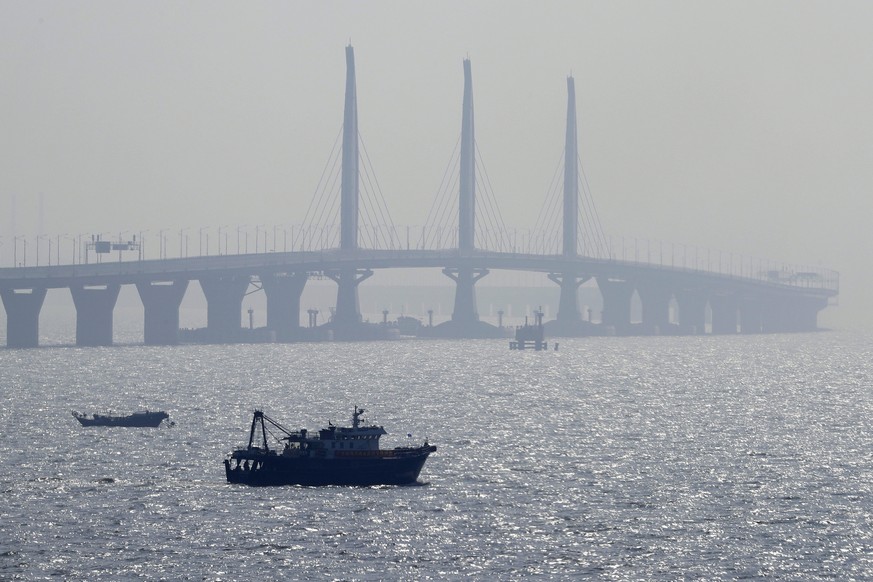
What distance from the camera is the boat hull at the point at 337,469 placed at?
79.3 meters

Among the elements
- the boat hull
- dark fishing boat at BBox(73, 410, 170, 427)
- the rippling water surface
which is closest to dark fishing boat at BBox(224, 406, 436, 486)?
the boat hull

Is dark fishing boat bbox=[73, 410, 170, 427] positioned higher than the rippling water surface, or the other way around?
dark fishing boat bbox=[73, 410, 170, 427]

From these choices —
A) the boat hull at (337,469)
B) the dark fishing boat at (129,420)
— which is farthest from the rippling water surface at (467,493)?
the dark fishing boat at (129,420)

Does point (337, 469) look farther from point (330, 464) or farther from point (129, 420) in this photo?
point (129, 420)

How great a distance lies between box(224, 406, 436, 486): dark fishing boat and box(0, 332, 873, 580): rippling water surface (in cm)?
104

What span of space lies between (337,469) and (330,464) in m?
0.38

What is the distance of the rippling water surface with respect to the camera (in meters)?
60.3

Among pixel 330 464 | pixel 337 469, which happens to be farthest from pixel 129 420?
pixel 337 469

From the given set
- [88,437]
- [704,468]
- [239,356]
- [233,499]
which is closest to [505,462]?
[704,468]

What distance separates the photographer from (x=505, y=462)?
289ft

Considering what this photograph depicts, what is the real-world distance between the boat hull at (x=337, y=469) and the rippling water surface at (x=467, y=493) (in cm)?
103

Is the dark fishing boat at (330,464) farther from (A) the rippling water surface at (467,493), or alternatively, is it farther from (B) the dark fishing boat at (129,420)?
(B) the dark fishing boat at (129,420)

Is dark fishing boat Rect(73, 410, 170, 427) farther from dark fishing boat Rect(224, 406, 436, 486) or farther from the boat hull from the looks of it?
the boat hull

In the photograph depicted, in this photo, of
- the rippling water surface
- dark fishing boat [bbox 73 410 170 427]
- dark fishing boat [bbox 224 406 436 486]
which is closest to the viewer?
the rippling water surface
